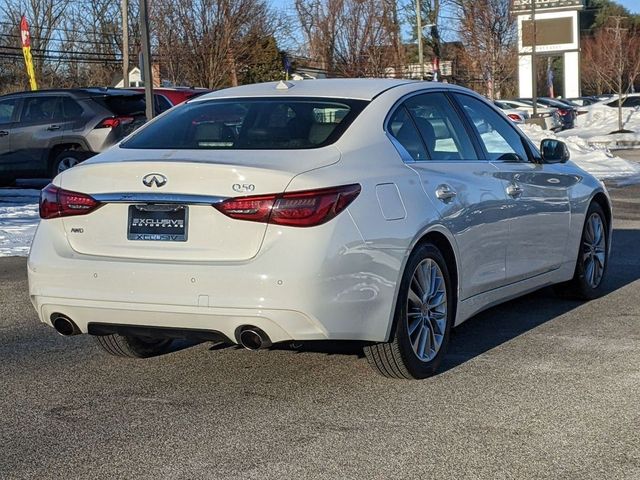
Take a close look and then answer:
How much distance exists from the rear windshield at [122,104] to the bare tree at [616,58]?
2606 centimetres

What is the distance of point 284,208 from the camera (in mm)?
4902

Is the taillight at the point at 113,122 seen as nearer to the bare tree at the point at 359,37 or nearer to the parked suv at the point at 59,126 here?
the parked suv at the point at 59,126

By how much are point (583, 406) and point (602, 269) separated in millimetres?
3122

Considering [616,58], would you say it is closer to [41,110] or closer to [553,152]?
[41,110]

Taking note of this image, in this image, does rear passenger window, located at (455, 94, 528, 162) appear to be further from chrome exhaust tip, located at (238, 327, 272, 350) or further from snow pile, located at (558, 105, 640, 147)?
snow pile, located at (558, 105, 640, 147)

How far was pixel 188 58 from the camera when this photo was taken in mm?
36000

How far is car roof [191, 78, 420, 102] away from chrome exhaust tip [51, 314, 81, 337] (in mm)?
1690

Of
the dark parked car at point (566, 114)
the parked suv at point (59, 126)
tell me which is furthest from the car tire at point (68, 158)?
the dark parked car at point (566, 114)

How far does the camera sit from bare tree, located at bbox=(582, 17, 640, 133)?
4319 cm

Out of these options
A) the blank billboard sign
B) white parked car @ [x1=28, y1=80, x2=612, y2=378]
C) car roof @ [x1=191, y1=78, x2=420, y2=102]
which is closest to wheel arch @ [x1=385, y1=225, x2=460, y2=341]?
white parked car @ [x1=28, y1=80, x2=612, y2=378]

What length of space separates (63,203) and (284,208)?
3.97 feet

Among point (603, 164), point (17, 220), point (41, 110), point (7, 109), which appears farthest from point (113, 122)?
point (603, 164)

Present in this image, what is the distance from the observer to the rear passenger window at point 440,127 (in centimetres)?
611

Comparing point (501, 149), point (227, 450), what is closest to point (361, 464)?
point (227, 450)
